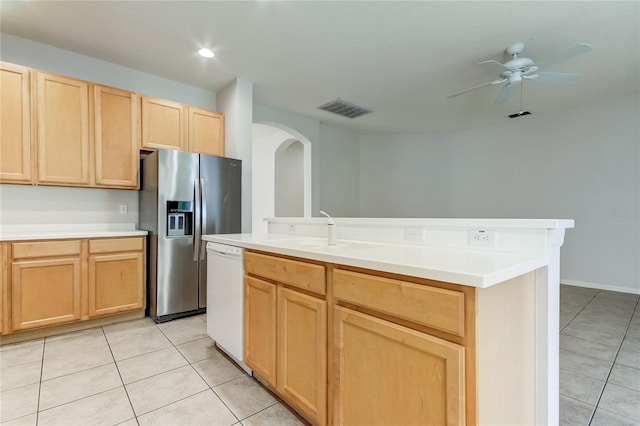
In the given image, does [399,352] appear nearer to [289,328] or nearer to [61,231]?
[289,328]

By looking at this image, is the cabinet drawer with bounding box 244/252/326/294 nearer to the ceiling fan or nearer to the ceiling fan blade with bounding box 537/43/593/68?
the ceiling fan

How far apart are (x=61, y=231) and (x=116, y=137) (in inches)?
40.8

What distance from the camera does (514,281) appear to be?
1.18 meters

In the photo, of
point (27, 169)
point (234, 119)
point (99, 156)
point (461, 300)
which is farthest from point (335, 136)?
point (461, 300)

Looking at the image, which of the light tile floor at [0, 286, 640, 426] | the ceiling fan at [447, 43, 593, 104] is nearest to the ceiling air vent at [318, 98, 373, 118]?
A: the ceiling fan at [447, 43, 593, 104]

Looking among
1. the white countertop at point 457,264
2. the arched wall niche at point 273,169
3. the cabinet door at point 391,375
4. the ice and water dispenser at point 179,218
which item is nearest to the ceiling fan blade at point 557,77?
the white countertop at point 457,264

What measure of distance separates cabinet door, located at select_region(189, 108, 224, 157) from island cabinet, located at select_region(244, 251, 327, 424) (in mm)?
2216

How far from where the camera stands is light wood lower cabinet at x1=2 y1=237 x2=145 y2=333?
7.93ft

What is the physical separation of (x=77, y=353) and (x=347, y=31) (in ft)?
11.2

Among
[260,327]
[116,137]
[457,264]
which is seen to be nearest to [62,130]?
[116,137]

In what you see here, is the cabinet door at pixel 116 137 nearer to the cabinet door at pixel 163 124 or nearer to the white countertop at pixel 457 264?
the cabinet door at pixel 163 124

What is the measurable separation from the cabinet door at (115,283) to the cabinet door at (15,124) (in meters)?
0.94

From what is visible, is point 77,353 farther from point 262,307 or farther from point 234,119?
point 234,119

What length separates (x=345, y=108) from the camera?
188 inches
